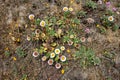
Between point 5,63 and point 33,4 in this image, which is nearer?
point 5,63

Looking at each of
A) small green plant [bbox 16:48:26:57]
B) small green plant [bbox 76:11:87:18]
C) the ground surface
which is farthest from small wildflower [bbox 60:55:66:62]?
small green plant [bbox 76:11:87:18]

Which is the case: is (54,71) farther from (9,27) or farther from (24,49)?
(9,27)

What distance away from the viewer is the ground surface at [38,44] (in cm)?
381

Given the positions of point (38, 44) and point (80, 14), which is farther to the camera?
point (80, 14)

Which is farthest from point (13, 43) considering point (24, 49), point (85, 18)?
point (85, 18)

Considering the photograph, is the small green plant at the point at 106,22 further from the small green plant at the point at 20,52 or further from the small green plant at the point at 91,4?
the small green plant at the point at 20,52

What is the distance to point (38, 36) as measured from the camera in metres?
4.08

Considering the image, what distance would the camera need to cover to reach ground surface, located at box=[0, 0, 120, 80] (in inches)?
150

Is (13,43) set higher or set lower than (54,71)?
higher

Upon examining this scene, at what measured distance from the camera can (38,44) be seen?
4082 mm

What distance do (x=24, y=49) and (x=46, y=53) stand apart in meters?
0.41

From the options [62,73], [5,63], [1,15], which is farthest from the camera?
[1,15]

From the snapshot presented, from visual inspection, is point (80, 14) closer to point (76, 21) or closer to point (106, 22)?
point (76, 21)

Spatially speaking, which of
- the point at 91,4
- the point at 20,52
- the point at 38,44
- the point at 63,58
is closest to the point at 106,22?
the point at 91,4
